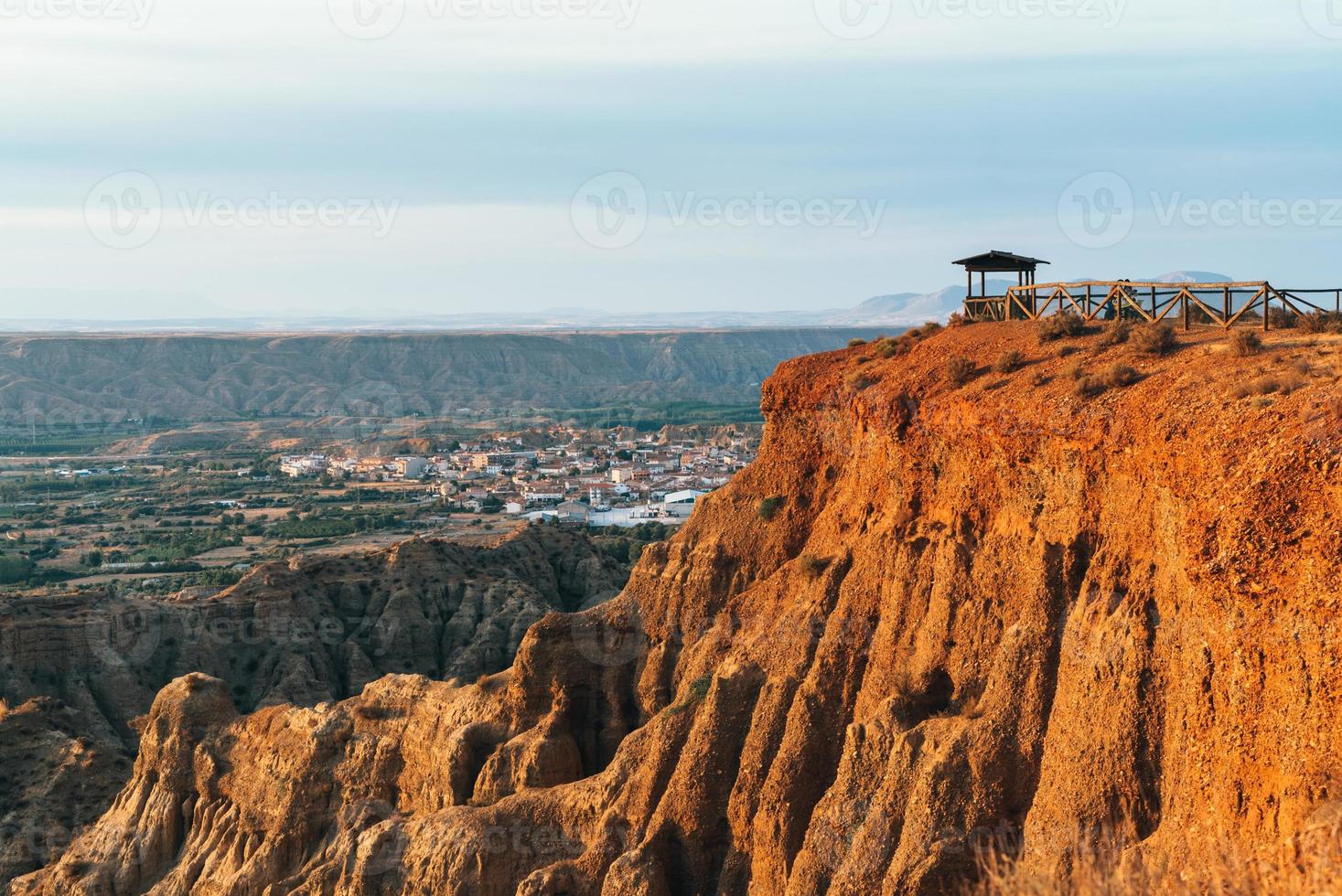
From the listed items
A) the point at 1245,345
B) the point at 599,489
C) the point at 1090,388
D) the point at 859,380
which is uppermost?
the point at 1245,345

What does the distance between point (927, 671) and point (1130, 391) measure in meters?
5.93

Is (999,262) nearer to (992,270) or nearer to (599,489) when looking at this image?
(992,270)

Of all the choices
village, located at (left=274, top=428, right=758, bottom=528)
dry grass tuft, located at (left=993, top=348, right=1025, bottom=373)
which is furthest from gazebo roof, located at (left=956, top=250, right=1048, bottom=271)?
village, located at (left=274, top=428, right=758, bottom=528)

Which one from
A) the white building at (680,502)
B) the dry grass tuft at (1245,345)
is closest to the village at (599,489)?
the white building at (680,502)

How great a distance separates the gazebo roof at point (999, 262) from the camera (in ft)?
119

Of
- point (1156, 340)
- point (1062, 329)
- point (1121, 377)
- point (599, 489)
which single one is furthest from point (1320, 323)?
point (599, 489)

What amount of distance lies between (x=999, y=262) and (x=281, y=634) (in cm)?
4113

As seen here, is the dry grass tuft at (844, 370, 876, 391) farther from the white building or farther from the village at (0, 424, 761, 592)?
the white building

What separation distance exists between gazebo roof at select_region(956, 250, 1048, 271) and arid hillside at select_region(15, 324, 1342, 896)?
375 centimetres

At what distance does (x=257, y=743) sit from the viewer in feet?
130

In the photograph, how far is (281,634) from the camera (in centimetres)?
6644

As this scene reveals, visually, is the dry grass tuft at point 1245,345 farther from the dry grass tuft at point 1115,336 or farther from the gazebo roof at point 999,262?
the gazebo roof at point 999,262

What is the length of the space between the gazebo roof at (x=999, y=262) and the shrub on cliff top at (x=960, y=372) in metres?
7.73

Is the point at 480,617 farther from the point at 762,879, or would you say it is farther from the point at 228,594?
the point at 762,879
